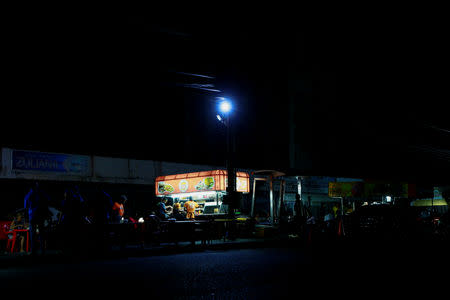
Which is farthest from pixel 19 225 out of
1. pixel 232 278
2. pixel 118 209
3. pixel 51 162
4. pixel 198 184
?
pixel 232 278

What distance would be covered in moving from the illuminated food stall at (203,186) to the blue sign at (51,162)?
15.3 ft

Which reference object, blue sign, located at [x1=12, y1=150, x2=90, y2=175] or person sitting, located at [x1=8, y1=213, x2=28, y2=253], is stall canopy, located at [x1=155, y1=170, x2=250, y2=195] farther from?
person sitting, located at [x1=8, y1=213, x2=28, y2=253]

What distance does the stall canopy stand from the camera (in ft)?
67.9

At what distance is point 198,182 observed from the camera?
21.3m

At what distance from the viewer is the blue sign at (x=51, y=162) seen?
1767 centimetres

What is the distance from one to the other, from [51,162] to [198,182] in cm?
775

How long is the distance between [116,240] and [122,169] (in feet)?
19.3

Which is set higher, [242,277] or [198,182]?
[198,182]

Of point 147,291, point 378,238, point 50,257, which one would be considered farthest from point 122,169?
point 147,291

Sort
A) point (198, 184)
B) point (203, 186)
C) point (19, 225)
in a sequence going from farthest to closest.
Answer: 1. point (198, 184)
2. point (203, 186)
3. point (19, 225)

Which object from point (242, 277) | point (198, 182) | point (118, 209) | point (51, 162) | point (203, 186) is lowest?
point (242, 277)

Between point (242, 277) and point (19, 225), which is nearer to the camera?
point (242, 277)

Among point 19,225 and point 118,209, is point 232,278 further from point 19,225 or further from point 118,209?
point 19,225

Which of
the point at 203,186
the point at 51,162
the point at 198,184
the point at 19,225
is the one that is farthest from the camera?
the point at 198,184
